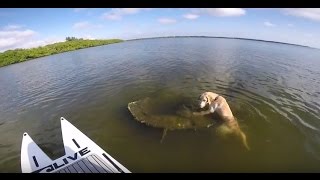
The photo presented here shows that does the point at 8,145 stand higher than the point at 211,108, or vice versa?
the point at 211,108

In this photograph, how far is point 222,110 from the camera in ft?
28.4

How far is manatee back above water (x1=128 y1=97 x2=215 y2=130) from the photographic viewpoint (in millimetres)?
8742

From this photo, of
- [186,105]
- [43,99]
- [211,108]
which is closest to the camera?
[211,108]

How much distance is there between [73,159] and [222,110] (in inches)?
212

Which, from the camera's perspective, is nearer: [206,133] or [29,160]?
[29,160]

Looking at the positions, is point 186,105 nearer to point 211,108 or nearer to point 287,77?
point 211,108

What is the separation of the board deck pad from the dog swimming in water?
157 inches

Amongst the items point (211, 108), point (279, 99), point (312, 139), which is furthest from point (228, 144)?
point (279, 99)

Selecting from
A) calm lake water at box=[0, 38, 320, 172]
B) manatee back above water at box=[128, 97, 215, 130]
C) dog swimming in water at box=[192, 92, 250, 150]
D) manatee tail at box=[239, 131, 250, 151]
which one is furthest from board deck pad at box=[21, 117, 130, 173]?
dog swimming in water at box=[192, 92, 250, 150]

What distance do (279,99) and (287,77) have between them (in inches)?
269

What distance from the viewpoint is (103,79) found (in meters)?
18.0

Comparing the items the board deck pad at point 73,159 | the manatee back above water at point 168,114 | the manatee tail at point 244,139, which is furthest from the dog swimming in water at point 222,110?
the board deck pad at point 73,159

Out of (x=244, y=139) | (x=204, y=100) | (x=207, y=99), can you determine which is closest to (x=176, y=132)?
(x=204, y=100)

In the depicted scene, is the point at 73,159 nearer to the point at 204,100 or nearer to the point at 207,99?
the point at 204,100
